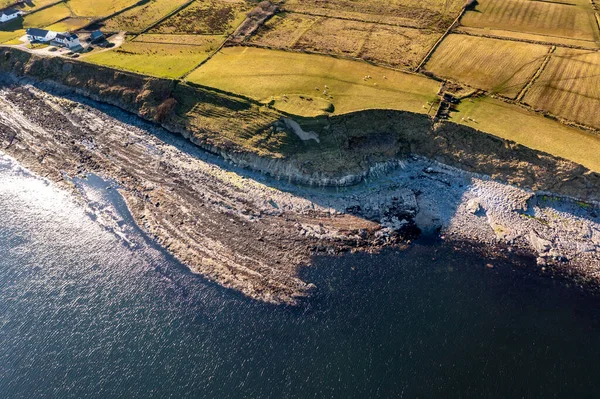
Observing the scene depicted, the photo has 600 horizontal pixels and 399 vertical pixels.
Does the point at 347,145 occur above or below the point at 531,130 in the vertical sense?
below

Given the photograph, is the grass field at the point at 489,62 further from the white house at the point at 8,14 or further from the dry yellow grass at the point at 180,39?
the white house at the point at 8,14

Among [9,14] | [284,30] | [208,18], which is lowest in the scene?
[284,30]

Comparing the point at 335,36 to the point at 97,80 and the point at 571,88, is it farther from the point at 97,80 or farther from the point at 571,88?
the point at 97,80

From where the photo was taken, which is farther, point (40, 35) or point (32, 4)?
point (32, 4)

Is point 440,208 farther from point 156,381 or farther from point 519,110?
point 156,381

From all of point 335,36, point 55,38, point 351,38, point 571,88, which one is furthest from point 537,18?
point 55,38

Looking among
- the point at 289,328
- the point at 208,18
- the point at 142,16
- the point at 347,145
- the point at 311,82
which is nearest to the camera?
the point at 289,328

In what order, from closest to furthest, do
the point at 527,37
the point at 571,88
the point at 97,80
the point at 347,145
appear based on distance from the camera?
the point at 347,145, the point at 571,88, the point at 97,80, the point at 527,37
